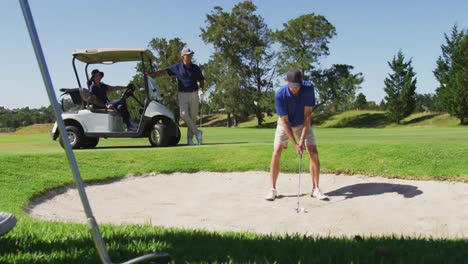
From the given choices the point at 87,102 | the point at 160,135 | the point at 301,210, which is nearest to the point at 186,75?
the point at 160,135

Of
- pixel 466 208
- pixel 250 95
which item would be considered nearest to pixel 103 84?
pixel 466 208

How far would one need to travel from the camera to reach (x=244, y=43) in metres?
62.2

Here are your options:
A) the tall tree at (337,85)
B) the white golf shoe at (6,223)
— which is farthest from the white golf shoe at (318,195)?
the tall tree at (337,85)

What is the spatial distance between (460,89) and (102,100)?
1530 inches

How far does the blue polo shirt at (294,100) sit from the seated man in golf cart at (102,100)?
6.06 metres

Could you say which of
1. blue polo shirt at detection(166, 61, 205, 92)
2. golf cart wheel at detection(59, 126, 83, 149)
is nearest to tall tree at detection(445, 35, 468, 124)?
blue polo shirt at detection(166, 61, 205, 92)

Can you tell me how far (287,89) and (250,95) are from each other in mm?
53287

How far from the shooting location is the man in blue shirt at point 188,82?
12117 millimetres

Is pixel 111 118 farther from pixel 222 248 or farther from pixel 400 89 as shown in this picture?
pixel 400 89

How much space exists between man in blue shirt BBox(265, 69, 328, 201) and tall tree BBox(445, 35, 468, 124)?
130 feet

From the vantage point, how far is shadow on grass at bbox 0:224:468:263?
126 inches

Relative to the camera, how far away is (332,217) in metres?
6.42

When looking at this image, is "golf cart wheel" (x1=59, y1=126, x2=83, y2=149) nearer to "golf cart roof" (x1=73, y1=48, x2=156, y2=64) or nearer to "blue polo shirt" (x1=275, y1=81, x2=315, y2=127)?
"golf cart roof" (x1=73, y1=48, x2=156, y2=64)

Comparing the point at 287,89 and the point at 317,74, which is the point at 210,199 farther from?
the point at 317,74
